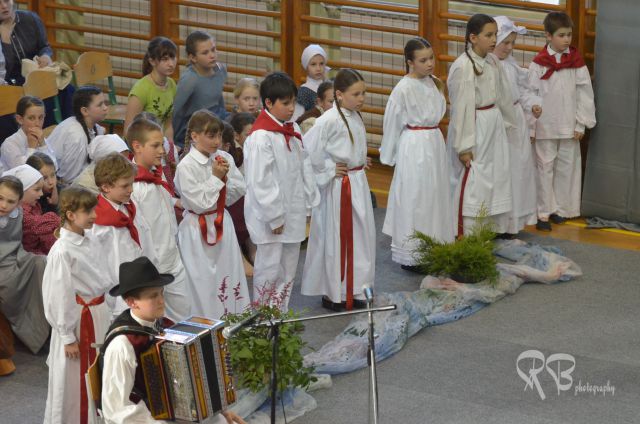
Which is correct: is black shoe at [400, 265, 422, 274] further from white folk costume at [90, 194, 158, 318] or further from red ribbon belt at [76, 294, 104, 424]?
red ribbon belt at [76, 294, 104, 424]

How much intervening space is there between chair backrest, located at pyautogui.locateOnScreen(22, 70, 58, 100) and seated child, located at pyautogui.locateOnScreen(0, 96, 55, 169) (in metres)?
0.83

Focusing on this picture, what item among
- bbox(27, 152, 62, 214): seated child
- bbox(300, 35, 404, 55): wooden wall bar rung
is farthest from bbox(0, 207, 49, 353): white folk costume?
bbox(300, 35, 404, 55): wooden wall bar rung

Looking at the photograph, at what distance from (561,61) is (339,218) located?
2561 mm

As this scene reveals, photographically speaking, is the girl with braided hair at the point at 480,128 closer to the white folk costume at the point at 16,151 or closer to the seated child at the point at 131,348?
the white folk costume at the point at 16,151

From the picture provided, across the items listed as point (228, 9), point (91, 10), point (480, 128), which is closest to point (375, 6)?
point (228, 9)

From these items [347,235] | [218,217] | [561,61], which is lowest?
[347,235]

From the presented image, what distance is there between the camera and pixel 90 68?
356 inches

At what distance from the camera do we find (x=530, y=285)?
7012 millimetres

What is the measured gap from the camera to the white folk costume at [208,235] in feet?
19.0

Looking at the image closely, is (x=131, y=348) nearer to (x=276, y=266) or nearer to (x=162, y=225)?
(x=162, y=225)

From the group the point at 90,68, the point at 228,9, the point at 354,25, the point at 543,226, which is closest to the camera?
the point at 543,226

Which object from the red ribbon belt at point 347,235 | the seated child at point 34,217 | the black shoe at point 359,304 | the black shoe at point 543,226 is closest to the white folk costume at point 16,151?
the seated child at point 34,217

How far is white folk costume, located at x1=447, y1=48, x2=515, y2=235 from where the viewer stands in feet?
24.4

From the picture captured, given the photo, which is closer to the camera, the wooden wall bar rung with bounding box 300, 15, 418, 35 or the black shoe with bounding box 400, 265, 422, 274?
the black shoe with bounding box 400, 265, 422, 274
